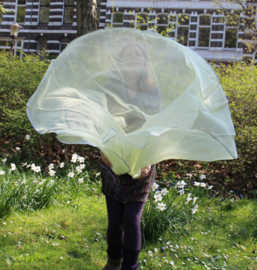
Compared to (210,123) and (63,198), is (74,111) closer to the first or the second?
(210,123)

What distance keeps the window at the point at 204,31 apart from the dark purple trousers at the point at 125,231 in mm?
18974

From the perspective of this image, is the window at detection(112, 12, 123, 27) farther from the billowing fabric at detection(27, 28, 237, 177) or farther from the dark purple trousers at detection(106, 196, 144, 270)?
the dark purple trousers at detection(106, 196, 144, 270)

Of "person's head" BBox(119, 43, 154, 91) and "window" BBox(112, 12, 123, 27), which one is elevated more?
"window" BBox(112, 12, 123, 27)

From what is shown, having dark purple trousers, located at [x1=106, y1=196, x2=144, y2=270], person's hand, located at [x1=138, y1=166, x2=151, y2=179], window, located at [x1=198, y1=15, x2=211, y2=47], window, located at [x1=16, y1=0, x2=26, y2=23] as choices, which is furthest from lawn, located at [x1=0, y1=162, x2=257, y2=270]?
window, located at [x1=16, y1=0, x2=26, y2=23]

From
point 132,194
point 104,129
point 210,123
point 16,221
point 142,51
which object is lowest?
point 16,221

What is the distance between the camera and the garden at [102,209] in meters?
2.57

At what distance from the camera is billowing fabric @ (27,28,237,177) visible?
1.64 meters

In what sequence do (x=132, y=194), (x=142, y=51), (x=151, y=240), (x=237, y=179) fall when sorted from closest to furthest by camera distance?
(x=132, y=194)
(x=142, y=51)
(x=151, y=240)
(x=237, y=179)

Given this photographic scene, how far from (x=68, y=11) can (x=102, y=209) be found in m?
19.7

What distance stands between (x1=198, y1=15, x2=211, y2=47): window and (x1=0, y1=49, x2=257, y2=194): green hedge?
48.2 feet

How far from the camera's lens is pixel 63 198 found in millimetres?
3512

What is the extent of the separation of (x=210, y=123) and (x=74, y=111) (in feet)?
2.69

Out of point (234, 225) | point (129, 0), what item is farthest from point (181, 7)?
point (234, 225)

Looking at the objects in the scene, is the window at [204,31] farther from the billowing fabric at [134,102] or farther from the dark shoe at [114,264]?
the dark shoe at [114,264]
